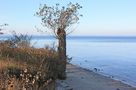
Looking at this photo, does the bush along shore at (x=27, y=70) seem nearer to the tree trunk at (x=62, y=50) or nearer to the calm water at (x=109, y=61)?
the tree trunk at (x=62, y=50)

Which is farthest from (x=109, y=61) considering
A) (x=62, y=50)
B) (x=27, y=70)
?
(x=27, y=70)

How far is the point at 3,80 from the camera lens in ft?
35.0

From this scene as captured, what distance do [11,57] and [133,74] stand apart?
10.5 m

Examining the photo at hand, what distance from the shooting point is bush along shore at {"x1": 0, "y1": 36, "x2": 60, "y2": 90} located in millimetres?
10516

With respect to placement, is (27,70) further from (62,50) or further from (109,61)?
(109,61)

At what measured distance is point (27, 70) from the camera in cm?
1299

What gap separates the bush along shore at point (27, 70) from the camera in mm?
10516

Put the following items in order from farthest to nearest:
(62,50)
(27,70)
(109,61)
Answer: (109,61) → (62,50) → (27,70)

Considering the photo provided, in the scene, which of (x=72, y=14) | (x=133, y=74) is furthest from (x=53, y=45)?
(x=133, y=74)

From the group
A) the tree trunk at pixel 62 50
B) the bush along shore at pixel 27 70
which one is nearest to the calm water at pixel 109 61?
the tree trunk at pixel 62 50

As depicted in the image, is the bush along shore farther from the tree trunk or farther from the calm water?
the calm water

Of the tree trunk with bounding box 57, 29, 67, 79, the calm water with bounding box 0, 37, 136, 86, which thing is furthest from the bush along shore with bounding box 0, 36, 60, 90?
the calm water with bounding box 0, 37, 136, 86

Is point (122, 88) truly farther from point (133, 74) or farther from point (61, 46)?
point (133, 74)

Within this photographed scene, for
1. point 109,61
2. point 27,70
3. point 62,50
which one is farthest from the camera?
point 109,61
